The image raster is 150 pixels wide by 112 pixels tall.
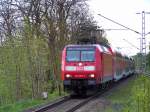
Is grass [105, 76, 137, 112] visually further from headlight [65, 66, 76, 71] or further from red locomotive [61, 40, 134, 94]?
headlight [65, 66, 76, 71]

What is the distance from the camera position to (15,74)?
40.8 meters

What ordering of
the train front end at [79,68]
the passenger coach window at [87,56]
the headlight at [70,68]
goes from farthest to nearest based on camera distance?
the passenger coach window at [87,56] < the headlight at [70,68] < the train front end at [79,68]

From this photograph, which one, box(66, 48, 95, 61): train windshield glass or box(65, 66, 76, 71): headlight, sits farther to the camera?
box(66, 48, 95, 61): train windshield glass

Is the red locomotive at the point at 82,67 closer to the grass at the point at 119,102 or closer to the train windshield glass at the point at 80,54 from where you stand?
→ the train windshield glass at the point at 80,54

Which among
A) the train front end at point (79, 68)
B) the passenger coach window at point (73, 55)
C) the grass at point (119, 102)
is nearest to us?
the grass at point (119, 102)

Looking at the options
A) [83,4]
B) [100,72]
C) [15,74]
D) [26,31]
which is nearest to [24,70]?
[15,74]

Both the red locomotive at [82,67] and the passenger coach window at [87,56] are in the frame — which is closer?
the red locomotive at [82,67]

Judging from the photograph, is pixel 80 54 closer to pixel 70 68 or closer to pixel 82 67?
pixel 82 67

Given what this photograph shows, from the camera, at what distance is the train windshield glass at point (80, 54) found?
27.6 meters

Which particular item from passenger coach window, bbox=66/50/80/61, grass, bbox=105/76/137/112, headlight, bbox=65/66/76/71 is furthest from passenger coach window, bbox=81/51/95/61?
grass, bbox=105/76/137/112

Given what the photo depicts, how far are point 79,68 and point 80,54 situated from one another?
0.86 metres

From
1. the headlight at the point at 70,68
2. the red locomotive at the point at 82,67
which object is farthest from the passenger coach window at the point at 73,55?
the headlight at the point at 70,68

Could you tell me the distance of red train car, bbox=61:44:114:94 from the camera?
2720 centimetres

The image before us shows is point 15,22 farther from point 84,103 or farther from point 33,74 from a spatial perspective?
point 84,103
